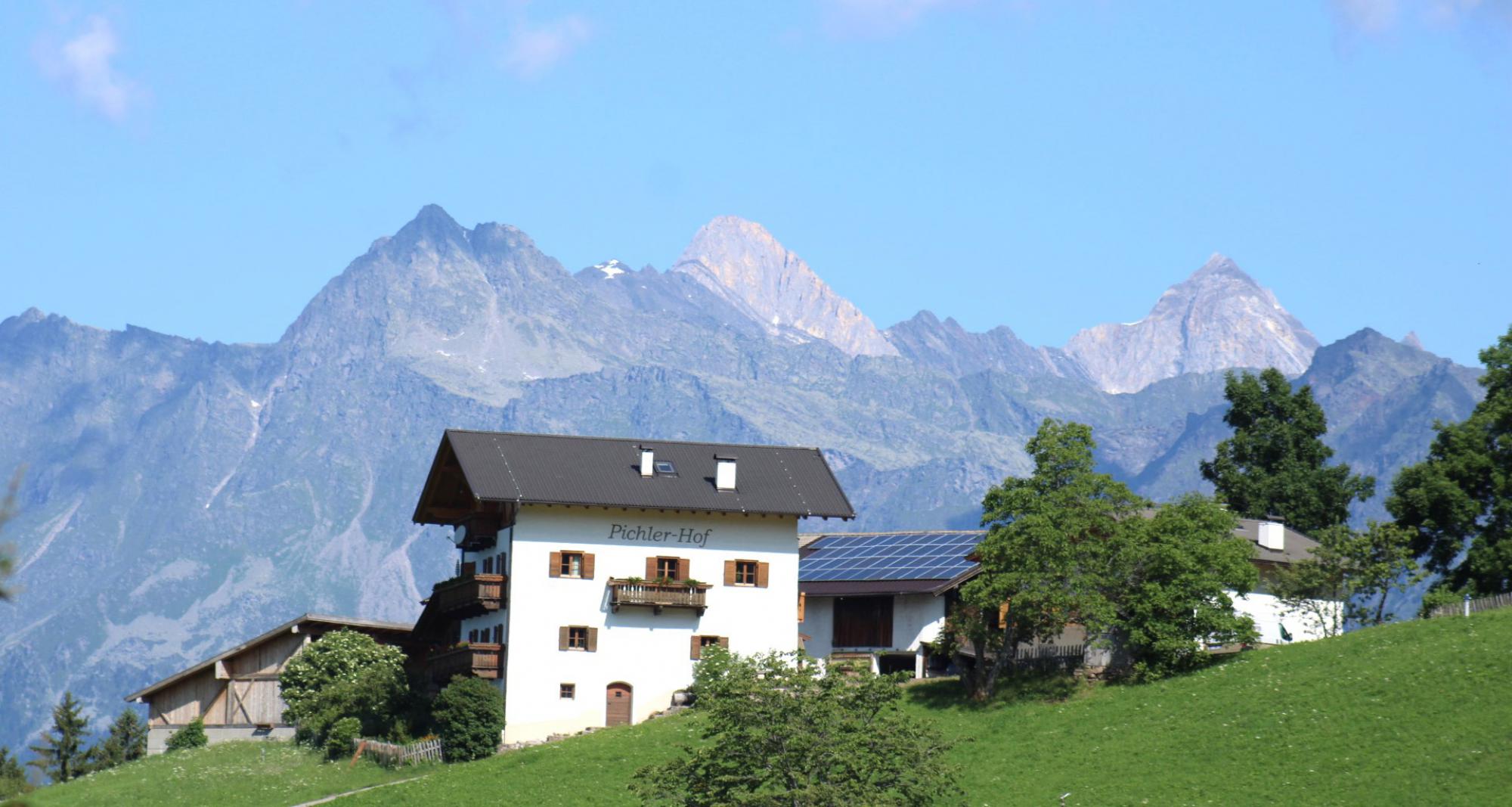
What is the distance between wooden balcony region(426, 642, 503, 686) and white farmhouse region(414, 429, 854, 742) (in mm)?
67

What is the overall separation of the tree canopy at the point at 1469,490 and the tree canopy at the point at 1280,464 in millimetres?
24777

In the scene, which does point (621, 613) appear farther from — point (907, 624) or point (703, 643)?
point (907, 624)

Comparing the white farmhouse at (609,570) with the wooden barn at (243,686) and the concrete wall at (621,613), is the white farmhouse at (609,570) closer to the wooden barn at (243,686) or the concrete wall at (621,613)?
the concrete wall at (621,613)

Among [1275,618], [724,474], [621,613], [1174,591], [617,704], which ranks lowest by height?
[617,704]

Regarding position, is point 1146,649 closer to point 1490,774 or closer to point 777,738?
point 1490,774

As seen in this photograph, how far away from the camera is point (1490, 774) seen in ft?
159

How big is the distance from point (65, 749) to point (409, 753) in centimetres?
4514

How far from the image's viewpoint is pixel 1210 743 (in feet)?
187

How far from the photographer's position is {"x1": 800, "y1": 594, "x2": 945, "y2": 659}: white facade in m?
82.0

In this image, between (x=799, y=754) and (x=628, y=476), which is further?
(x=628, y=476)

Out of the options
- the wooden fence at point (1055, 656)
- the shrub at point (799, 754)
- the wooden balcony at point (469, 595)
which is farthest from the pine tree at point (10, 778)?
the shrub at point (799, 754)

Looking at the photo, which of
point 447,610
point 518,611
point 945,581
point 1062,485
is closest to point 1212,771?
point 1062,485

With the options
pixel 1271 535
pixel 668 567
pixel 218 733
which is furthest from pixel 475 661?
pixel 1271 535

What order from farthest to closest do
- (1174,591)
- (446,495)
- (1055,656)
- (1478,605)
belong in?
(446,495), (1055,656), (1478,605), (1174,591)
